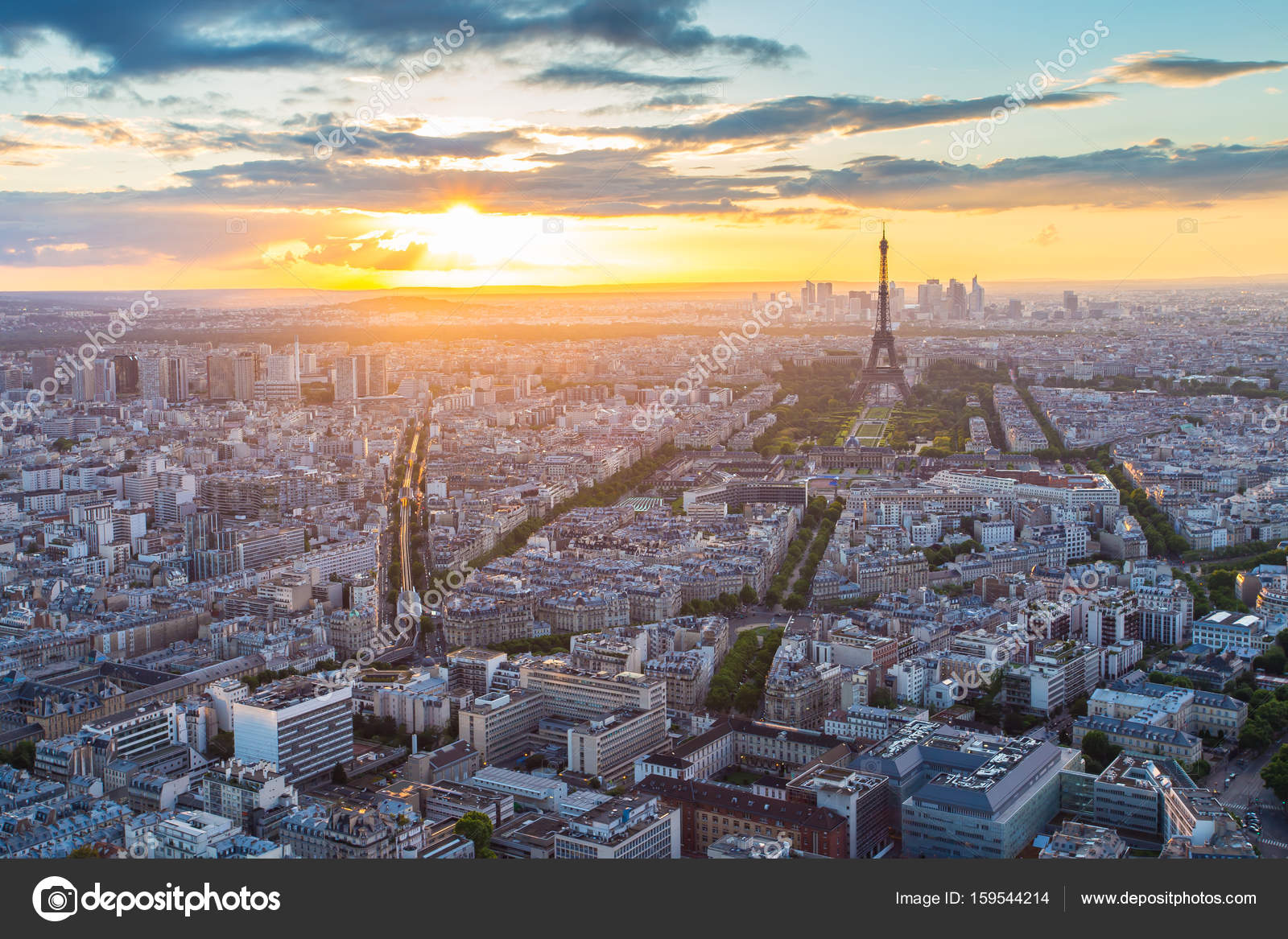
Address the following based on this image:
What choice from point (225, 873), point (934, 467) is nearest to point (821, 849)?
point (225, 873)

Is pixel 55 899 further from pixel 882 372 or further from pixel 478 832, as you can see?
pixel 882 372

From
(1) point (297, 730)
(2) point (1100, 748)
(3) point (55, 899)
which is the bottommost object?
(2) point (1100, 748)

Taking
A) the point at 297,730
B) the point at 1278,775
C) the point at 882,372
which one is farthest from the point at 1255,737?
the point at 882,372

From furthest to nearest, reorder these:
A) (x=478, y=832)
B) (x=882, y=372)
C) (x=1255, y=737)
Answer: (x=882, y=372), (x=1255, y=737), (x=478, y=832)

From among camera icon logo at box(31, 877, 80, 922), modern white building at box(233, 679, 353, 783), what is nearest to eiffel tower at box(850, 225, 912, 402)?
modern white building at box(233, 679, 353, 783)

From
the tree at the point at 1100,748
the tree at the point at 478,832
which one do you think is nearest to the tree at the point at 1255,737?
the tree at the point at 1100,748

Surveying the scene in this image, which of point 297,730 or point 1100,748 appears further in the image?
point 1100,748
